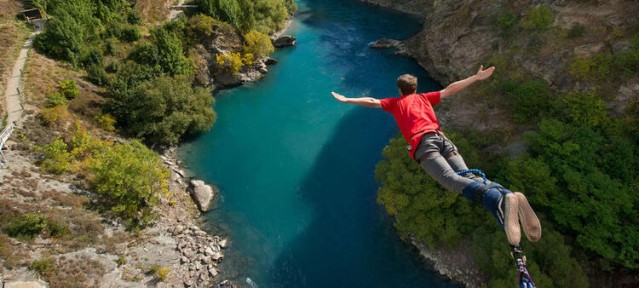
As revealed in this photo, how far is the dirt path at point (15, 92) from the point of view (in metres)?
22.2

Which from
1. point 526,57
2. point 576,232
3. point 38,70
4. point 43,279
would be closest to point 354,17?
point 526,57

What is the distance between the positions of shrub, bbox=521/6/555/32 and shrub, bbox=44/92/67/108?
1291 inches

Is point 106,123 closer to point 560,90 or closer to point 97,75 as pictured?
point 97,75

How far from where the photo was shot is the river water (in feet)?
64.5

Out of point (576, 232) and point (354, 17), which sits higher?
point (576, 232)

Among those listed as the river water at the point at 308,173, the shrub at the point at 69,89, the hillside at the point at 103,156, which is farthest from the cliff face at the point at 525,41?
the shrub at the point at 69,89

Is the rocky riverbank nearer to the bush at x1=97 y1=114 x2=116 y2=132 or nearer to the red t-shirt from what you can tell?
the bush at x1=97 y1=114 x2=116 y2=132

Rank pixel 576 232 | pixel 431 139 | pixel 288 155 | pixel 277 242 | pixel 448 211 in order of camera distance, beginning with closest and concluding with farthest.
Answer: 1. pixel 431 139
2. pixel 576 232
3. pixel 448 211
4. pixel 277 242
5. pixel 288 155

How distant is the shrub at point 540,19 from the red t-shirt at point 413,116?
22480 mm

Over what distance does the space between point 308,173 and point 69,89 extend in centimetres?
1786

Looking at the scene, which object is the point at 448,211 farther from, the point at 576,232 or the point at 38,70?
the point at 38,70

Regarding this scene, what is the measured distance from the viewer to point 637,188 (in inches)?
602

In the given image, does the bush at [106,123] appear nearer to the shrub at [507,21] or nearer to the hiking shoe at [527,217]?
the hiking shoe at [527,217]

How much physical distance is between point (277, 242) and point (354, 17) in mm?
39054
